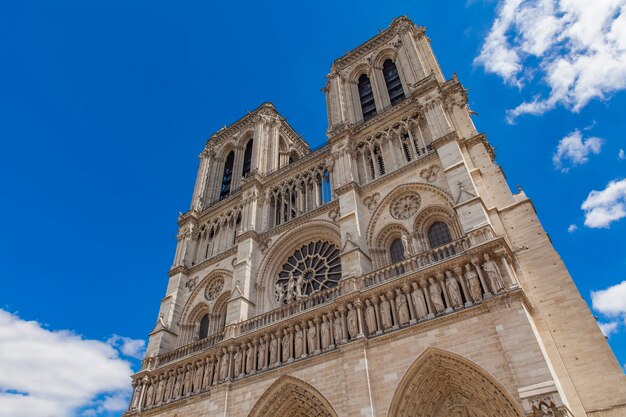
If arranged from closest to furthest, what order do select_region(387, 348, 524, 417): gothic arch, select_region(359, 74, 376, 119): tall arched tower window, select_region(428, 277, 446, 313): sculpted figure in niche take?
select_region(387, 348, 524, 417): gothic arch < select_region(428, 277, 446, 313): sculpted figure in niche < select_region(359, 74, 376, 119): tall arched tower window

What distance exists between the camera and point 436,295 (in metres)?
12.2

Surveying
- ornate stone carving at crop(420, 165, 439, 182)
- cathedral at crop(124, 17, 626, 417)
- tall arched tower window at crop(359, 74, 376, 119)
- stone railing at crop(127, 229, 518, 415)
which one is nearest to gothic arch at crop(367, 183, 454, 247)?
cathedral at crop(124, 17, 626, 417)

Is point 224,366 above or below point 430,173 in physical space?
below

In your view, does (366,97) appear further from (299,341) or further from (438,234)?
(299,341)

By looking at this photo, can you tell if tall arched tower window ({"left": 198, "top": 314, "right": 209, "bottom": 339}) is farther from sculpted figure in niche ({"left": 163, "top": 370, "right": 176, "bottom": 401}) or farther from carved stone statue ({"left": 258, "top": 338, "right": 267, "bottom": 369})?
carved stone statue ({"left": 258, "top": 338, "right": 267, "bottom": 369})

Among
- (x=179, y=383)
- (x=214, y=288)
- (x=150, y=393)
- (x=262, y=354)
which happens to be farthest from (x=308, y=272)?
(x=150, y=393)

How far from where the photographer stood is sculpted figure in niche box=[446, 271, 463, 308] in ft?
38.6

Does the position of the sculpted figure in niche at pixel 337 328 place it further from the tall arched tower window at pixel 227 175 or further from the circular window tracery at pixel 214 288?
the tall arched tower window at pixel 227 175

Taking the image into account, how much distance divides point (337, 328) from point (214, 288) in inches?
357

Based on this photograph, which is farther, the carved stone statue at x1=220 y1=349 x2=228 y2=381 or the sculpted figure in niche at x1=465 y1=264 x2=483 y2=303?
the carved stone statue at x1=220 y1=349 x2=228 y2=381

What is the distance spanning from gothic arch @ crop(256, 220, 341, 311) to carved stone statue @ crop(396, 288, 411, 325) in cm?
535

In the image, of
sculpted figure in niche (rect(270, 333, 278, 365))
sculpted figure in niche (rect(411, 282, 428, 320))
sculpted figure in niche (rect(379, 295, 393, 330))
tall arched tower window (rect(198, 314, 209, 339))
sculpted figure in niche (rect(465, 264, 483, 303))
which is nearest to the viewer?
sculpted figure in niche (rect(465, 264, 483, 303))

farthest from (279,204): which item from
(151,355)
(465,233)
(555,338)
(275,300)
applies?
Result: (555,338)

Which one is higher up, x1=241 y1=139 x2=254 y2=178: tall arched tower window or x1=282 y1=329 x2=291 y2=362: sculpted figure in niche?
x1=241 y1=139 x2=254 y2=178: tall arched tower window
